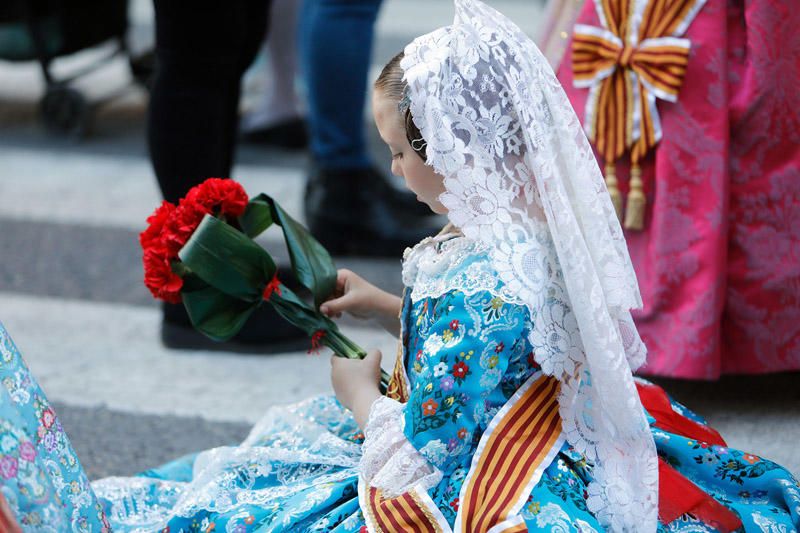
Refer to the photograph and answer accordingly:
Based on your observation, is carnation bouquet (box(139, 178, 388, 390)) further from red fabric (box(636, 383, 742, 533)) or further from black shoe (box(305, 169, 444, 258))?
black shoe (box(305, 169, 444, 258))

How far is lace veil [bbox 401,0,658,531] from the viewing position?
1.36 metres

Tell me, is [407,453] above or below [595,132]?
below

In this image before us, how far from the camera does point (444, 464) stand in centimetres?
141

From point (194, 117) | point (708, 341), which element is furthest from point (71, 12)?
point (708, 341)

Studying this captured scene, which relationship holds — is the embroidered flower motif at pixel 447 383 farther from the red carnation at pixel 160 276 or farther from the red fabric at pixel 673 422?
the red carnation at pixel 160 276

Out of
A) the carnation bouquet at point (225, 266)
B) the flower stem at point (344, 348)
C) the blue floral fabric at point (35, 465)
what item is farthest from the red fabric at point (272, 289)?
the blue floral fabric at point (35, 465)

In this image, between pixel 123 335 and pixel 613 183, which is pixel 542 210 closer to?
pixel 613 183

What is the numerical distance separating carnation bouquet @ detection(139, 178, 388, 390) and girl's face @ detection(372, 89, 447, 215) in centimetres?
35

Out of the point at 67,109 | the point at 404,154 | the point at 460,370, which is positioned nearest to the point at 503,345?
the point at 460,370

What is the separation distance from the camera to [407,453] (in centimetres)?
141

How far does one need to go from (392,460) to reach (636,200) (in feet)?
2.97

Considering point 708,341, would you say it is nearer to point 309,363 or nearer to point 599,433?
point 599,433

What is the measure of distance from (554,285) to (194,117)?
1202 millimetres

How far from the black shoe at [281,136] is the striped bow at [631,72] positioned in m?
2.32
